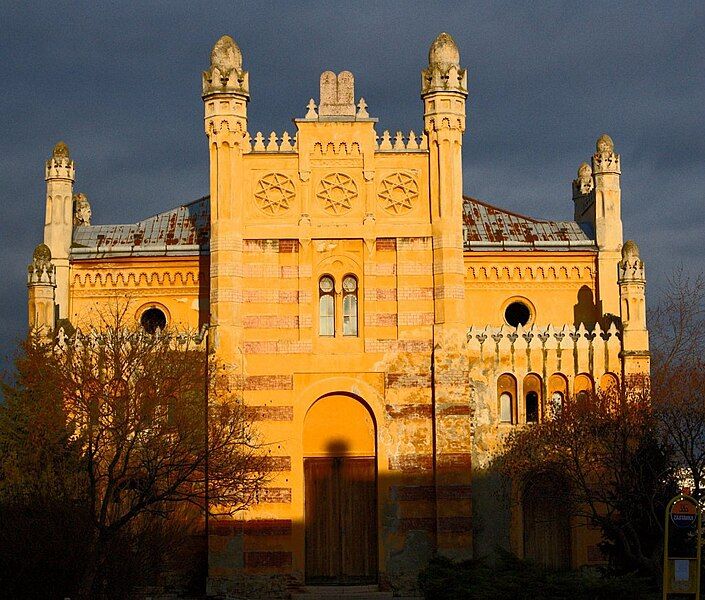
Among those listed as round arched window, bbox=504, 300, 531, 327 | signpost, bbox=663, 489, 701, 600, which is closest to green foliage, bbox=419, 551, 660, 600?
signpost, bbox=663, 489, 701, 600

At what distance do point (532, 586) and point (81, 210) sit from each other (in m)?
27.9

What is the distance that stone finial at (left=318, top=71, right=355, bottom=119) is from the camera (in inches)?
1708

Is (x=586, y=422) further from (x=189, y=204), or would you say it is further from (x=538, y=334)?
(x=189, y=204)

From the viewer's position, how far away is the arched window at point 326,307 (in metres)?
42.6

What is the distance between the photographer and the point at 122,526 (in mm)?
34438

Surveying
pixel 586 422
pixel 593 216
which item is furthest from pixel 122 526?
pixel 593 216

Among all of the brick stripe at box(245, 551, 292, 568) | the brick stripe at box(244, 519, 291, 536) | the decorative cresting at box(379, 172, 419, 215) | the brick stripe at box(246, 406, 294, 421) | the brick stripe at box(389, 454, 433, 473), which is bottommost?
the brick stripe at box(245, 551, 292, 568)

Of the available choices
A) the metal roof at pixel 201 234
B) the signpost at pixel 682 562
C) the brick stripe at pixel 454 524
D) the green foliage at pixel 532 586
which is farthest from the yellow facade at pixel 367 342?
the signpost at pixel 682 562

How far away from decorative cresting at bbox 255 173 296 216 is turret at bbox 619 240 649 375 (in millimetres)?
11019

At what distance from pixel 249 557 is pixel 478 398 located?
877 cm

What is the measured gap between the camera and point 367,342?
4212cm

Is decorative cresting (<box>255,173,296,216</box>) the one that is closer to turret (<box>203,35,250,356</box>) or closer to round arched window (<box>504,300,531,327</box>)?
turret (<box>203,35,250,356</box>)

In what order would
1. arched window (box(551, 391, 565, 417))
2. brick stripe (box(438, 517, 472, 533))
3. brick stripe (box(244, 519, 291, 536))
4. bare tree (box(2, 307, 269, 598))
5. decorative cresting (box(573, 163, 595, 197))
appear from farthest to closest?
decorative cresting (box(573, 163, 595, 197)) < arched window (box(551, 391, 565, 417)) < brick stripe (box(244, 519, 291, 536)) < brick stripe (box(438, 517, 472, 533)) < bare tree (box(2, 307, 269, 598))

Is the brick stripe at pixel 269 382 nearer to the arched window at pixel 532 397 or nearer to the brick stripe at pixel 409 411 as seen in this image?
the brick stripe at pixel 409 411
